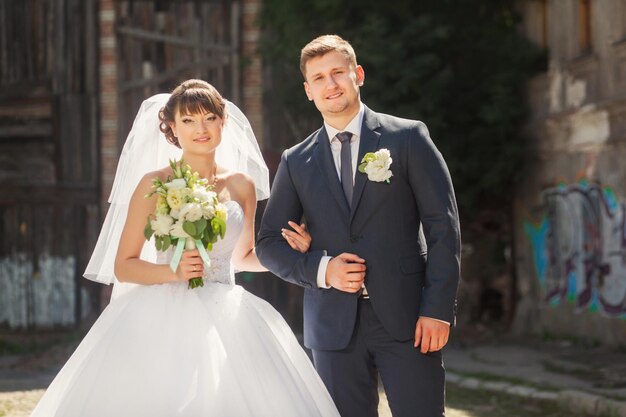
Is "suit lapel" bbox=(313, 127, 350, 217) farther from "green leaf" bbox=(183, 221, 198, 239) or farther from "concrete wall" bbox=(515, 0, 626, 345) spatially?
"concrete wall" bbox=(515, 0, 626, 345)

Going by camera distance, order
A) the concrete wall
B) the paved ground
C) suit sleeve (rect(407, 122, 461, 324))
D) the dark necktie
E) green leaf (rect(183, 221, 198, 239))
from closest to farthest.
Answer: suit sleeve (rect(407, 122, 461, 324)) → the dark necktie → green leaf (rect(183, 221, 198, 239)) → the paved ground → the concrete wall

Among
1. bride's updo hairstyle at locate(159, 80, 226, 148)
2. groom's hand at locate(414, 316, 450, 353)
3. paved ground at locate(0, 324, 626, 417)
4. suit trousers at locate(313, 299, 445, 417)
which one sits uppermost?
bride's updo hairstyle at locate(159, 80, 226, 148)

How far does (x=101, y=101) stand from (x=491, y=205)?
20.6 ft

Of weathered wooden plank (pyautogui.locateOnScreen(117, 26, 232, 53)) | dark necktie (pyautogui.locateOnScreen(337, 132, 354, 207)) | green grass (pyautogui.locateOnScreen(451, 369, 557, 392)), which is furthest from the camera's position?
weathered wooden plank (pyautogui.locateOnScreen(117, 26, 232, 53))

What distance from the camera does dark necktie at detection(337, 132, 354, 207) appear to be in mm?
4977

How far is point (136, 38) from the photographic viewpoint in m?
16.9

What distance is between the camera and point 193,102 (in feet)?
17.6

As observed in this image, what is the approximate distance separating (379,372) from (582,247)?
34.5ft

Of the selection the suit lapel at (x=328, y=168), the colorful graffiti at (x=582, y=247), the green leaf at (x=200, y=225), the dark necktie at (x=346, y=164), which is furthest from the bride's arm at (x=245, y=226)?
the colorful graffiti at (x=582, y=247)

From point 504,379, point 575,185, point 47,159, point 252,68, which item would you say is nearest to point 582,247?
point 575,185

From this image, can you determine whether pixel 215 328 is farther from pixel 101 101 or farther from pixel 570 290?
pixel 101 101

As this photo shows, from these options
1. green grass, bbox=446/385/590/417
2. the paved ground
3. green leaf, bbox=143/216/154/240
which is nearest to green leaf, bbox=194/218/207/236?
green leaf, bbox=143/216/154/240

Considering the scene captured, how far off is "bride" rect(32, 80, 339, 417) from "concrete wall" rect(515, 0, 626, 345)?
8.92m

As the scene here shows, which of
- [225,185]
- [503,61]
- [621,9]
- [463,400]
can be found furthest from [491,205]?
[225,185]
